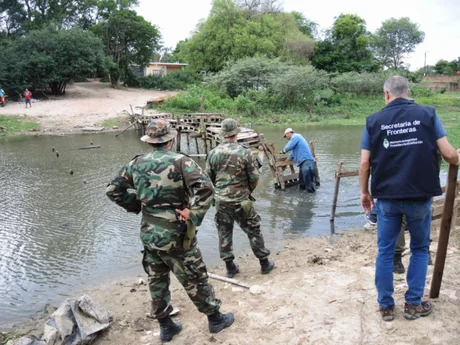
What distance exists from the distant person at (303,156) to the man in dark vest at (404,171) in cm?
707

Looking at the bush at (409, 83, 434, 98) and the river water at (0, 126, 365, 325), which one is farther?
the bush at (409, 83, 434, 98)

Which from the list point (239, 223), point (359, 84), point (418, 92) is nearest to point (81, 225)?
point (239, 223)

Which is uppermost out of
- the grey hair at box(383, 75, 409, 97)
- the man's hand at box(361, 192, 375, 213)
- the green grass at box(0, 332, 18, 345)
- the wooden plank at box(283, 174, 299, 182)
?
the grey hair at box(383, 75, 409, 97)

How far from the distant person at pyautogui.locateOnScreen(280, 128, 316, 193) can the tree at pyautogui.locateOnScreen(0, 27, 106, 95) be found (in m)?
28.9

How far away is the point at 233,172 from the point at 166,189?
5.97 feet

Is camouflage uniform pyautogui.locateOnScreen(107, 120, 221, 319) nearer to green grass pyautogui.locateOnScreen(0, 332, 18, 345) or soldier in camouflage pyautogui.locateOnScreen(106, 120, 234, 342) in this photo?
soldier in camouflage pyautogui.locateOnScreen(106, 120, 234, 342)

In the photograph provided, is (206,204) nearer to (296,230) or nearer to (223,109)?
(296,230)

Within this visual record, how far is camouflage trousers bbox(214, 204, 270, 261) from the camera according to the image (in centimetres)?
558

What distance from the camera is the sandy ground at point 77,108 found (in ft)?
91.6

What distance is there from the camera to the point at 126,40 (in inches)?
1732

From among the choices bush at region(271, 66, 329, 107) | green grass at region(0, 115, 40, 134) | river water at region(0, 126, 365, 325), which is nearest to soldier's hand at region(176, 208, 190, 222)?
river water at region(0, 126, 365, 325)

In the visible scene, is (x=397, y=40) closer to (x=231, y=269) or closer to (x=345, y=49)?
(x=345, y=49)

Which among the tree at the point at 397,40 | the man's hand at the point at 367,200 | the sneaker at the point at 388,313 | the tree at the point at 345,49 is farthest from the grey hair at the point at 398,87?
the tree at the point at 397,40

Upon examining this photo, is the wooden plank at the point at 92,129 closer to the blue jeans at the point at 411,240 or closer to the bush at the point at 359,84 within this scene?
the bush at the point at 359,84
